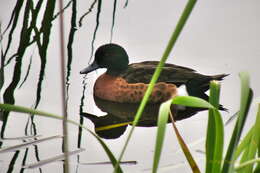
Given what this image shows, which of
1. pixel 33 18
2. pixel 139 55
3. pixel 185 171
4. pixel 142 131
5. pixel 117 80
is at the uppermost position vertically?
pixel 33 18

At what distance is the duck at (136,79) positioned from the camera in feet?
3.98

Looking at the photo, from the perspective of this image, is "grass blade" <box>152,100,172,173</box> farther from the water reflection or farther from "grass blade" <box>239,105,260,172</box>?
the water reflection

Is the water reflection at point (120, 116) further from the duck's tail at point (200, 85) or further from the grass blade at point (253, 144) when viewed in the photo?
the grass blade at point (253, 144)

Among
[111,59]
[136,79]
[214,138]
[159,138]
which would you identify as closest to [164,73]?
[136,79]

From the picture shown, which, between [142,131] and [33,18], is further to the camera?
[33,18]

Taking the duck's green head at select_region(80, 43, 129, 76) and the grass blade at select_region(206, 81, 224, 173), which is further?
the duck's green head at select_region(80, 43, 129, 76)

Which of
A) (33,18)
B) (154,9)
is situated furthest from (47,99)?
(154,9)

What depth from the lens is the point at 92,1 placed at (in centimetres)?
131

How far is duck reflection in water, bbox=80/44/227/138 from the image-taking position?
3.98 feet

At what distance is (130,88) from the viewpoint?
1270 millimetres

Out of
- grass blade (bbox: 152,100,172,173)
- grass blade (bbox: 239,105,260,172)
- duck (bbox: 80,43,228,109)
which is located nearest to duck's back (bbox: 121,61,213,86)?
duck (bbox: 80,43,228,109)

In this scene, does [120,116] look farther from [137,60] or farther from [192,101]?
[192,101]

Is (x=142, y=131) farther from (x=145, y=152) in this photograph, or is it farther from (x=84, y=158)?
(x=84, y=158)

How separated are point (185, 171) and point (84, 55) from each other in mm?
576
